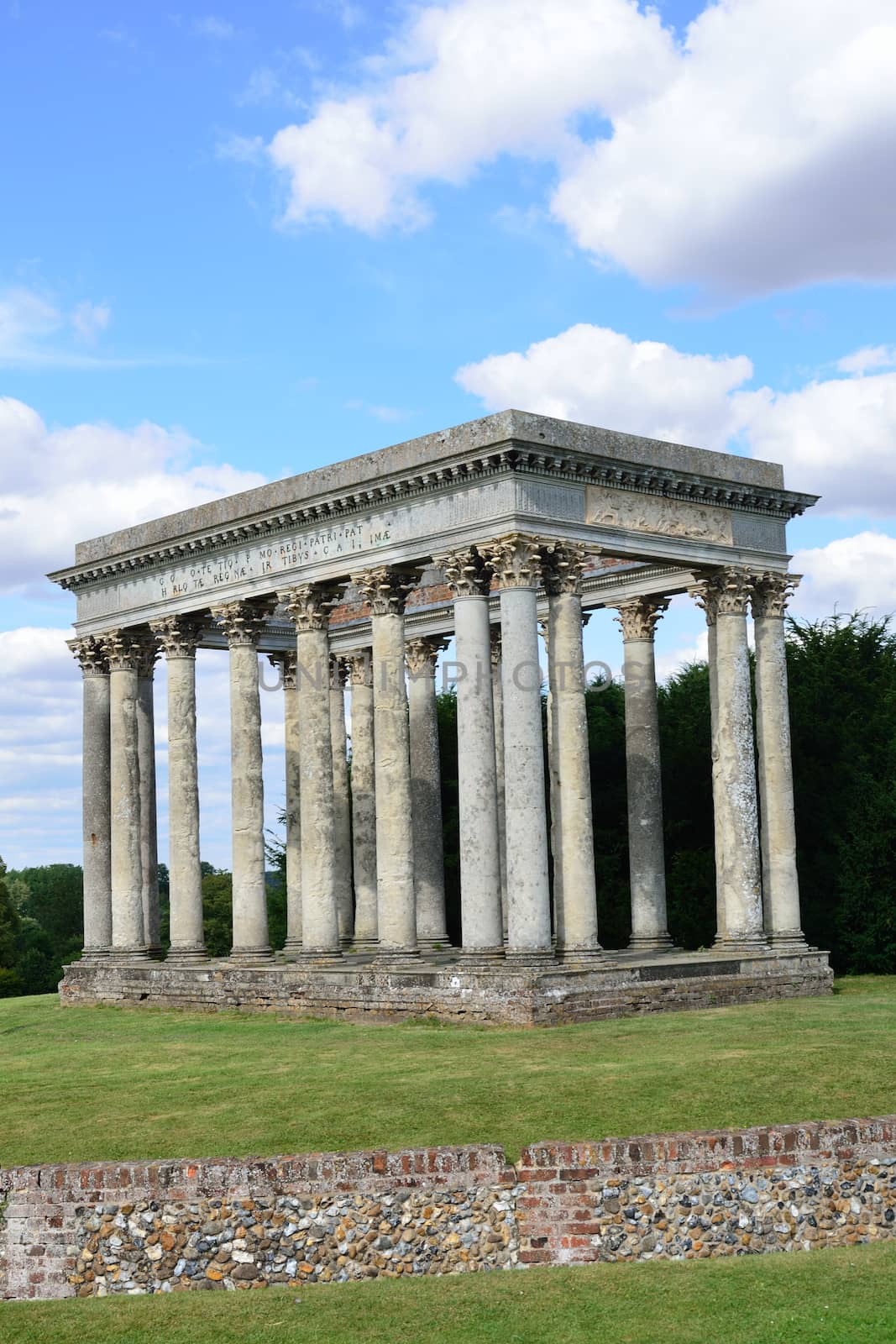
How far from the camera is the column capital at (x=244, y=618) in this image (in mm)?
47812

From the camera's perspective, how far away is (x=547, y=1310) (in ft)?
56.6

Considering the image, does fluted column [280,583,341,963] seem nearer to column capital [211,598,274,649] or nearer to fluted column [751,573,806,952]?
column capital [211,598,274,649]

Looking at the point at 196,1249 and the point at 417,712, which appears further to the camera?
the point at 417,712

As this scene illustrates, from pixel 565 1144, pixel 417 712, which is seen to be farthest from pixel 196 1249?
pixel 417 712

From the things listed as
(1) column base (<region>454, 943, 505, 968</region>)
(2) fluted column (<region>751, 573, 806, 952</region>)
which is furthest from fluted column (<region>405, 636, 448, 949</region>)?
(1) column base (<region>454, 943, 505, 968</region>)

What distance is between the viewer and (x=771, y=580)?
4494 centimetres

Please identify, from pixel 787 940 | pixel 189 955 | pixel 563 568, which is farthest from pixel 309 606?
pixel 787 940

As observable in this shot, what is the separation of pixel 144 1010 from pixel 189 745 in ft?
24.7

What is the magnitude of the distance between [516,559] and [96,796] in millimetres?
20349

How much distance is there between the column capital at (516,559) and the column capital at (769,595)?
27.3 feet

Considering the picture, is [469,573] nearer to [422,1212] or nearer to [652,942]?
[652,942]

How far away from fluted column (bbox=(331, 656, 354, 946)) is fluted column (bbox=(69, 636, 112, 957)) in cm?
773

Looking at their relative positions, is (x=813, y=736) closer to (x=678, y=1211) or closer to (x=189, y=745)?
(x=189, y=745)

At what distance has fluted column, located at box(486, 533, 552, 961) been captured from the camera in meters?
38.0
